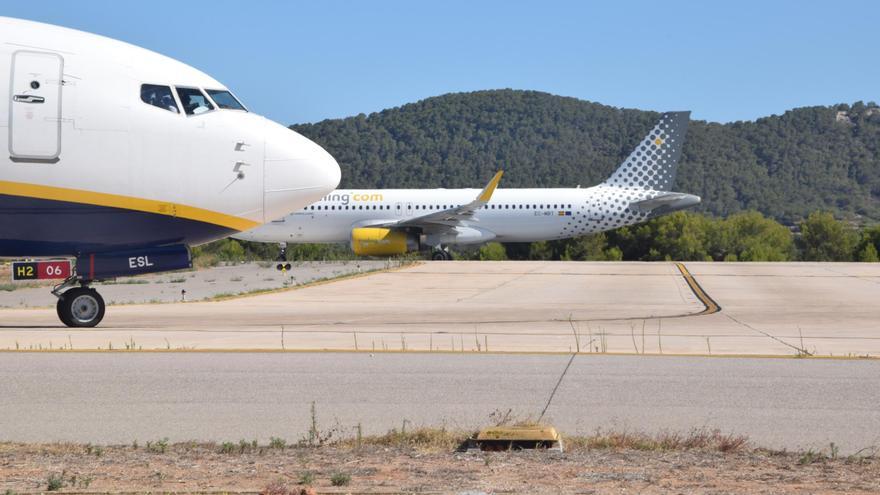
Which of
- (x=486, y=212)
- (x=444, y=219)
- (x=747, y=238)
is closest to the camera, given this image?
(x=444, y=219)

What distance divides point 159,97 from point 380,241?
34.8 m

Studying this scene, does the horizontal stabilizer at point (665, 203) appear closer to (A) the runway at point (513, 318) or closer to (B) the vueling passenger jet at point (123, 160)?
(A) the runway at point (513, 318)

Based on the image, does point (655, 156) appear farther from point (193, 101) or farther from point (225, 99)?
point (193, 101)

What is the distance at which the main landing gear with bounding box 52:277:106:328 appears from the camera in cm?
1767

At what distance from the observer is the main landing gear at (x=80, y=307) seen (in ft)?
58.0

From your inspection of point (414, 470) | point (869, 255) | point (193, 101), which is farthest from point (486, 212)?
point (414, 470)

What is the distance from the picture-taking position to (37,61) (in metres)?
15.7

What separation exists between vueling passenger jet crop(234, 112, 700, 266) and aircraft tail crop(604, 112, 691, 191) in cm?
5

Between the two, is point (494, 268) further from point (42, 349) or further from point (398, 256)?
point (42, 349)

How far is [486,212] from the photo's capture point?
5309 centimetres

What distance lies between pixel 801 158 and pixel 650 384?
17274 centimetres

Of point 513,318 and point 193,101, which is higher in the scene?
point 193,101

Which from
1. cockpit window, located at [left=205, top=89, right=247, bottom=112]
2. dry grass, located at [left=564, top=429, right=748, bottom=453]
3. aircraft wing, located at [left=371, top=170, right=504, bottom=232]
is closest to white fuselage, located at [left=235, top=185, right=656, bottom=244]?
aircraft wing, located at [left=371, top=170, right=504, bottom=232]

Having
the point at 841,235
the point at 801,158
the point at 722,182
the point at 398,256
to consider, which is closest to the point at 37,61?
the point at 398,256
